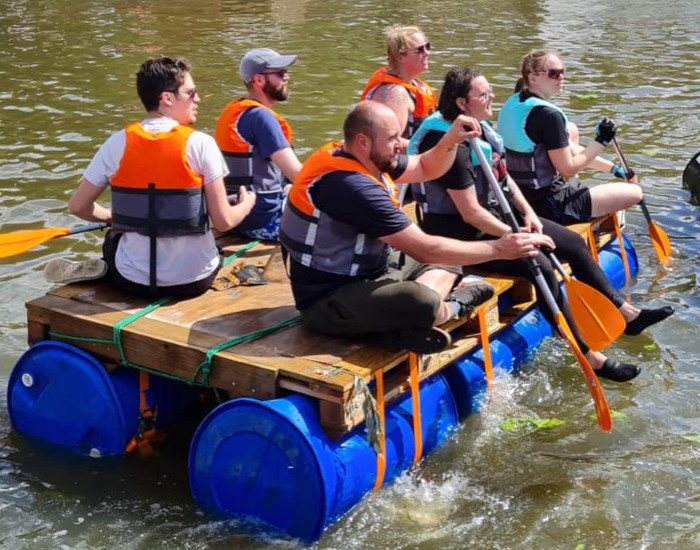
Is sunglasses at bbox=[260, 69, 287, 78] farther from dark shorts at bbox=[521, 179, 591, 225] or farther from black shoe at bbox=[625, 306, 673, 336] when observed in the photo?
black shoe at bbox=[625, 306, 673, 336]

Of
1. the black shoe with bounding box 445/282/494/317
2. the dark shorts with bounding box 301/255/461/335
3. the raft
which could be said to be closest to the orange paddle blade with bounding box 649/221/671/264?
the raft

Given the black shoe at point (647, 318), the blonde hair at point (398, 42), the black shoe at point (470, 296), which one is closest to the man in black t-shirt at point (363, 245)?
the black shoe at point (470, 296)

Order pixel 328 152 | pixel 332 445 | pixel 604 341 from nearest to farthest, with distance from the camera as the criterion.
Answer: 1. pixel 332 445
2. pixel 328 152
3. pixel 604 341

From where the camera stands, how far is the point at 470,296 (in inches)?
218

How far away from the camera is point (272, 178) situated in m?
6.59

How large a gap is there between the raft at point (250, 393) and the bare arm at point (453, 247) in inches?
20.4

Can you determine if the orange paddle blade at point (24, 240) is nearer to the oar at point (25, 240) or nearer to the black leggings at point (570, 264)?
the oar at point (25, 240)

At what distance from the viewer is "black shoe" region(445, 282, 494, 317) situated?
5438 mm

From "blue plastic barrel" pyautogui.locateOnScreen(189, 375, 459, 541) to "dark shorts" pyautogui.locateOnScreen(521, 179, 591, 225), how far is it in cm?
282

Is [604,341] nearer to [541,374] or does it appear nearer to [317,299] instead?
[541,374]

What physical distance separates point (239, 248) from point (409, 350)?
1903 mm

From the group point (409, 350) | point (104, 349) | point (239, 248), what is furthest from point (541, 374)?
point (104, 349)

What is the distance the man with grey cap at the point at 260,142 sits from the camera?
20.7ft

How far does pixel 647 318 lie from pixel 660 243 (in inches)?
79.5
